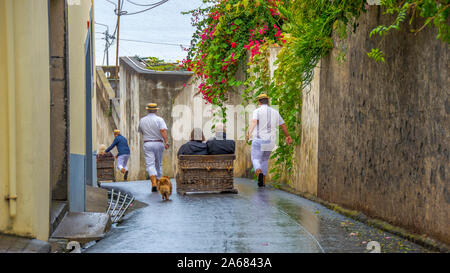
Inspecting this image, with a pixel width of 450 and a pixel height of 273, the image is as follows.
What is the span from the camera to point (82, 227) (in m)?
6.08

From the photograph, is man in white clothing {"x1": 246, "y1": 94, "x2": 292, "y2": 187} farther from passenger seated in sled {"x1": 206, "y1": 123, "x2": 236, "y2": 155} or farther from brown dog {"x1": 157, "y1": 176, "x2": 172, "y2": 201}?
brown dog {"x1": 157, "y1": 176, "x2": 172, "y2": 201}

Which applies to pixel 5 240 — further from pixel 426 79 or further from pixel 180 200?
pixel 180 200

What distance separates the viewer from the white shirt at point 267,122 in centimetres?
1016

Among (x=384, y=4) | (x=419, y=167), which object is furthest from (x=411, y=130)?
(x=384, y=4)

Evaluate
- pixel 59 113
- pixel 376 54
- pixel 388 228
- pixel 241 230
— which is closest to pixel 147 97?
pixel 59 113

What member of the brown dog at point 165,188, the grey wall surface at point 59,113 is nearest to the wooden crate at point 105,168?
the brown dog at point 165,188

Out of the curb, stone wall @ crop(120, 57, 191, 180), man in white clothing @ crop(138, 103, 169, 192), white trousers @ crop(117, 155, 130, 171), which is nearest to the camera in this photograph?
the curb

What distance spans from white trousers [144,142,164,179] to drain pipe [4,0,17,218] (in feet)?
21.0

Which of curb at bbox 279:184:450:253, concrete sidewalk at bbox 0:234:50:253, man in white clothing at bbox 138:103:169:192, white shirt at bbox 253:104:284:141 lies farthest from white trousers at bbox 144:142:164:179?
concrete sidewalk at bbox 0:234:50:253

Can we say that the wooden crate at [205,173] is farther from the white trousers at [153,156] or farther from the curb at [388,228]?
the curb at [388,228]

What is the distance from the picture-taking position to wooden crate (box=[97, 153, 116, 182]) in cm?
1720

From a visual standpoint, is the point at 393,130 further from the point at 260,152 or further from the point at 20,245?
the point at 260,152

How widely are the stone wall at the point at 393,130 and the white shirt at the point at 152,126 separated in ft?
13.1

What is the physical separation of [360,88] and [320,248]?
2381 millimetres
